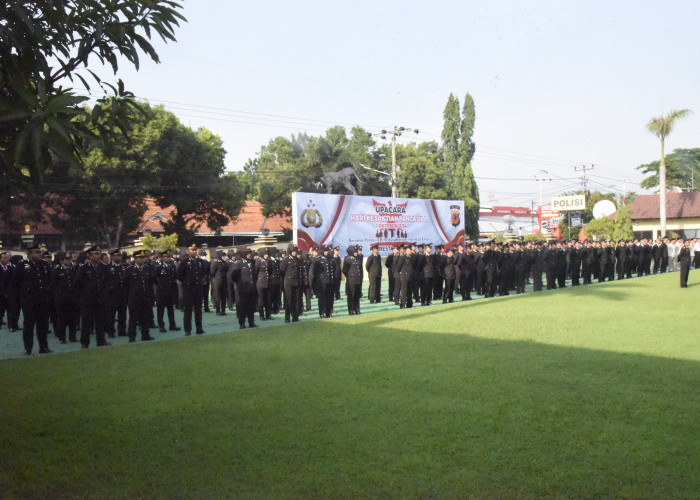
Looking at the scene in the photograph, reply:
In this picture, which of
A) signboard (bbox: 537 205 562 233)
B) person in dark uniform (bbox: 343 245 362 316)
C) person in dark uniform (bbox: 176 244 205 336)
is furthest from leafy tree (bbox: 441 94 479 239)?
person in dark uniform (bbox: 176 244 205 336)

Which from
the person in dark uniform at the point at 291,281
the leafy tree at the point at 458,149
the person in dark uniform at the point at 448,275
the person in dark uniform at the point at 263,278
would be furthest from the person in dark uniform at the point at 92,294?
the leafy tree at the point at 458,149

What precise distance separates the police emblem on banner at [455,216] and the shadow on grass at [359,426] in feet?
77.4

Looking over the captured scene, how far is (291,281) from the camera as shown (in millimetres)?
14906

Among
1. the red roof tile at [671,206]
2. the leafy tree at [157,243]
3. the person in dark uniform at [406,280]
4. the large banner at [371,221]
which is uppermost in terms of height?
the red roof tile at [671,206]

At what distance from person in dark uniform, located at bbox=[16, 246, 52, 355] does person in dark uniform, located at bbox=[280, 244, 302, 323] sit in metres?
5.24

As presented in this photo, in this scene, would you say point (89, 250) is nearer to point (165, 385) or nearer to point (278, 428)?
point (165, 385)

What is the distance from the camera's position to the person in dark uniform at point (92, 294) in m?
11.6

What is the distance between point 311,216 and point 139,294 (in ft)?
44.7

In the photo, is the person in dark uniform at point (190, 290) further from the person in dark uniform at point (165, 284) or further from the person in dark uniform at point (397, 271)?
the person in dark uniform at point (397, 271)

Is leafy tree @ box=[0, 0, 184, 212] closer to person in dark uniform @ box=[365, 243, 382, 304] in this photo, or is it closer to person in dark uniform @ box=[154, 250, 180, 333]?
person in dark uniform @ box=[154, 250, 180, 333]

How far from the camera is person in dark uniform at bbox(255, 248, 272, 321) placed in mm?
14952

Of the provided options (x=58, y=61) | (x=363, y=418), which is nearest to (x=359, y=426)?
(x=363, y=418)

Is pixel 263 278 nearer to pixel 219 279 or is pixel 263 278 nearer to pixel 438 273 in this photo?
pixel 219 279

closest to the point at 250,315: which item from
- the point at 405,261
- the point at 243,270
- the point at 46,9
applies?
the point at 243,270
